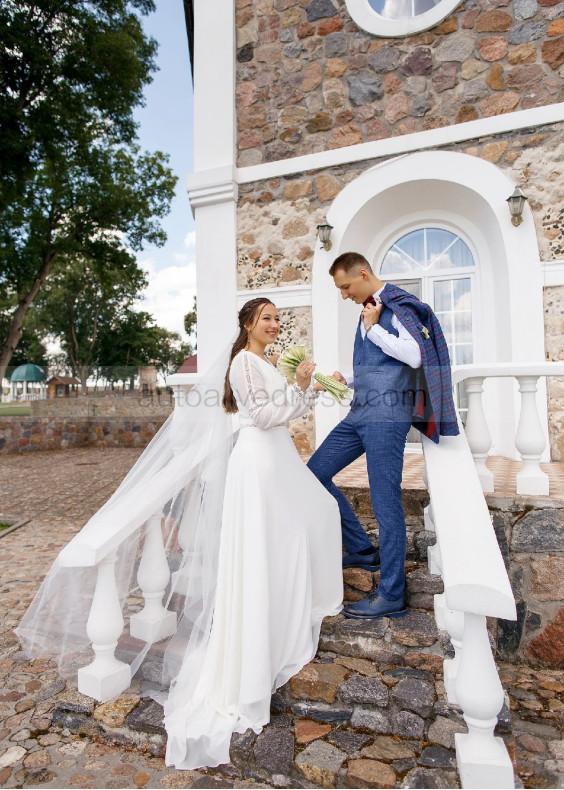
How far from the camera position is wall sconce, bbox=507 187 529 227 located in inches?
205

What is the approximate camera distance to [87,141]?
14.3 metres

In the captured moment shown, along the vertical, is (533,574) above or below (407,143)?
below

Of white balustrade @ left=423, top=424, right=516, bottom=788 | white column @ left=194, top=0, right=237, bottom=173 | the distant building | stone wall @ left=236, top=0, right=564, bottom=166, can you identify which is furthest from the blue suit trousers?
the distant building

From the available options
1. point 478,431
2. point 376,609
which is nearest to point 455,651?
point 376,609

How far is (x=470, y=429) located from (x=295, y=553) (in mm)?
1418

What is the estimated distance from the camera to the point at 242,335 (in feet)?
9.47

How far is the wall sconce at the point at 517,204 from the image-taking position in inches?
205

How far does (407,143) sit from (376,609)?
15.9ft

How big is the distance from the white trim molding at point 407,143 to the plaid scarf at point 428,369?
3519 millimetres

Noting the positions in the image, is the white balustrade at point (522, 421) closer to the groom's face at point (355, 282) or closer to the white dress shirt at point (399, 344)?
the white dress shirt at point (399, 344)

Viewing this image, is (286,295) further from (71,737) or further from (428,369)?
(71,737)

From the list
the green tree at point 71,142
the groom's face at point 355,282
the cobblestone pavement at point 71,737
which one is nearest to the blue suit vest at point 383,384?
the groom's face at point 355,282

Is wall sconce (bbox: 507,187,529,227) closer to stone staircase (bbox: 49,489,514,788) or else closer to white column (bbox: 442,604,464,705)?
stone staircase (bbox: 49,489,514,788)

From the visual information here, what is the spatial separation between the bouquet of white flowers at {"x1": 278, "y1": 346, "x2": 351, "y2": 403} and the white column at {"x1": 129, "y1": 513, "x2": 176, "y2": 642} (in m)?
1.12
